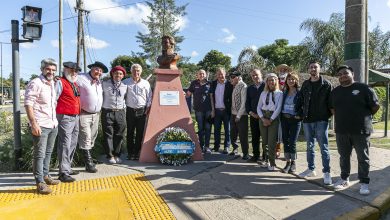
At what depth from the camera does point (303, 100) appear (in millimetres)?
5445

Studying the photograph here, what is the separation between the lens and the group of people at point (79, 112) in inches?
179

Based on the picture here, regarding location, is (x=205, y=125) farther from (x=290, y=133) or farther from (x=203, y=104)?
(x=290, y=133)

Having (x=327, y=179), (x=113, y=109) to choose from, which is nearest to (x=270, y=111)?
(x=327, y=179)

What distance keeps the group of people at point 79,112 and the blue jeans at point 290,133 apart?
8.98 ft

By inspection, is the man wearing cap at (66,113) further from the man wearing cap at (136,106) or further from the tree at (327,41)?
the tree at (327,41)

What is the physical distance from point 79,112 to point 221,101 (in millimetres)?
3176

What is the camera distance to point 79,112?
17.6 ft

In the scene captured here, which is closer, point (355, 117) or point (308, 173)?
point (355, 117)

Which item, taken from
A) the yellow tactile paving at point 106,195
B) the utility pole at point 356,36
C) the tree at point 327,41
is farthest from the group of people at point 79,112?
the tree at point 327,41

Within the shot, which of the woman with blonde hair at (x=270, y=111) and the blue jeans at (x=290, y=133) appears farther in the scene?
the woman with blonde hair at (x=270, y=111)

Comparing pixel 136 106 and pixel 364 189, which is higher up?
pixel 136 106

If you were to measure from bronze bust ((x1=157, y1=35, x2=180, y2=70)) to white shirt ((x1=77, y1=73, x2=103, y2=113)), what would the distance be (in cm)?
158

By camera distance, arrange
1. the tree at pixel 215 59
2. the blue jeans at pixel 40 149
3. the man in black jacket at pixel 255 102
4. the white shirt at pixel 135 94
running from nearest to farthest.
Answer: the blue jeans at pixel 40 149
the man in black jacket at pixel 255 102
the white shirt at pixel 135 94
the tree at pixel 215 59

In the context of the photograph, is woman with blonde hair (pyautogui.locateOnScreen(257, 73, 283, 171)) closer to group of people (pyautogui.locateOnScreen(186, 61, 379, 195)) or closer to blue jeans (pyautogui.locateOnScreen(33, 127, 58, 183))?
group of people (pyautogui.locateOnScreen(186, 61, 379, 195))
